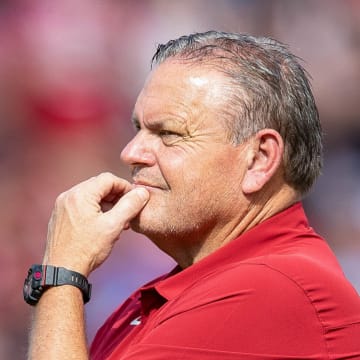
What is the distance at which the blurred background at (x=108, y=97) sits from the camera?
5016mm

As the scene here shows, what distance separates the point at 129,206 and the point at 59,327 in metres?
0.40

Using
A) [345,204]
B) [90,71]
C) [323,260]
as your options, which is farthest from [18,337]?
[323,260]

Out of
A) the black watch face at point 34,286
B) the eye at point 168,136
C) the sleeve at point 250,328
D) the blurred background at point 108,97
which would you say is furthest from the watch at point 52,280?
the blurred background at point 108,97

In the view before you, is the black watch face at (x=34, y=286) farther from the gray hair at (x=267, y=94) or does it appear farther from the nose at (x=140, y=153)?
the gray hair at (x=267, y=94)

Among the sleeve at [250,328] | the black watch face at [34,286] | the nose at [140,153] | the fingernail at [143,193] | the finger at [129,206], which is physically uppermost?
the nose at [140,153]

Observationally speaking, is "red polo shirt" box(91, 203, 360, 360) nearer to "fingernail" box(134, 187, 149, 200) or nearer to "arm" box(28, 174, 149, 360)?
"arm" box(28, 174, 149, 360)

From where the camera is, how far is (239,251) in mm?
2441

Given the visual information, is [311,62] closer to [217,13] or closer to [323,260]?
[217,13]

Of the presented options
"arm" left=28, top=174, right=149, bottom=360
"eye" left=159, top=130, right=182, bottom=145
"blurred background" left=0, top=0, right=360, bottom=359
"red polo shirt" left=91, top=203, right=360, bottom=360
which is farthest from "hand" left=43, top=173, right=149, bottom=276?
"blurred background" left=0, top=0, right=360, bottom=359

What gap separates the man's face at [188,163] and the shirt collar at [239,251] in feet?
0.35

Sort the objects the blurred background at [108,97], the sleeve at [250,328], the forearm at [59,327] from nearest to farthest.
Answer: the sleeve at [250,328]
the forearm at [59,327]
the blurred background at [108,97]

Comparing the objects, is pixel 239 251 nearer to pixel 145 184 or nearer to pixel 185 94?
pixel 145 184

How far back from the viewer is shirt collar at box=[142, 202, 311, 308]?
2.44 m

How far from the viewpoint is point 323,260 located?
2.36 meters
